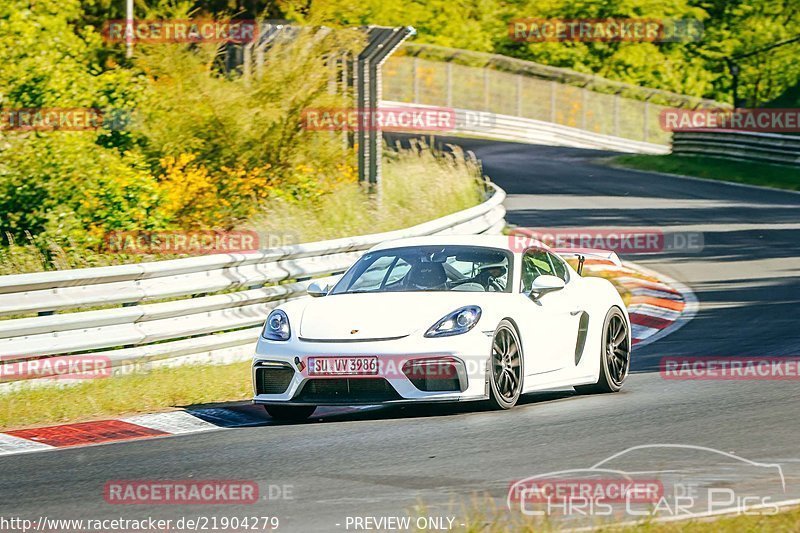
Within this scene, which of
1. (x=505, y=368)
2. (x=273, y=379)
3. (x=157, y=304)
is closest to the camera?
(x=273, y=379)

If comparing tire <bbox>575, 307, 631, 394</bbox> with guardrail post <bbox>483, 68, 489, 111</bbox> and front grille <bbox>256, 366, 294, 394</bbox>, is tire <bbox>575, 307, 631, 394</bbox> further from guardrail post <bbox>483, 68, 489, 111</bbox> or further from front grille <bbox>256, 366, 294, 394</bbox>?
guardrail post <bbox>483, 68, 489, 111</bbox>

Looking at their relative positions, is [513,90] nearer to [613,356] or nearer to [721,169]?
[721,169]

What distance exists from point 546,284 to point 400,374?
1542 millimetres

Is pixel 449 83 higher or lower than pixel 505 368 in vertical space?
lower

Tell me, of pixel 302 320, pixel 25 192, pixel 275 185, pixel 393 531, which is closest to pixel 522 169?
pixel 275 185

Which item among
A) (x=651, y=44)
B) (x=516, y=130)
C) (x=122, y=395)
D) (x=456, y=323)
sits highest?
(x=456, y=323)

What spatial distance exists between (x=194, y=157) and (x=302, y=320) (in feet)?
32.2

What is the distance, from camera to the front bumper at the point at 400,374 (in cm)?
907

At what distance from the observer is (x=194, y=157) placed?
1894 centimetres

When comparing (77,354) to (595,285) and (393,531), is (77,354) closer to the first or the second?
(595,285)

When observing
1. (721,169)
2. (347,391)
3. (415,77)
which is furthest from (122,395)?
(415,77)

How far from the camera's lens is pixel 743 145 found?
3625 centimetres

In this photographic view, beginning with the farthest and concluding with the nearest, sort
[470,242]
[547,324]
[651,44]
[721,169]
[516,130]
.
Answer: [651,44] → [516,130] → [721,169] → [470,242] → [547,324]

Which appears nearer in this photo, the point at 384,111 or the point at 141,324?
the point at 141,324
